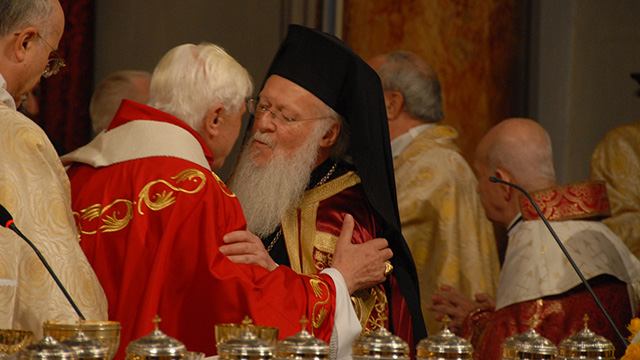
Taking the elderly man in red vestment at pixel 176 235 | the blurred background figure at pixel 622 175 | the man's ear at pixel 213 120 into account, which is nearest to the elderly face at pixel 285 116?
the man's ear at pixel 213 120

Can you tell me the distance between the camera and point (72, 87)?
6.76 m

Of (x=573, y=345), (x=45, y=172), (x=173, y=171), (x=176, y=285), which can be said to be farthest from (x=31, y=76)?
(x=573, y=345)

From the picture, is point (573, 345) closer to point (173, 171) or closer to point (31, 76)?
point (173, 171)

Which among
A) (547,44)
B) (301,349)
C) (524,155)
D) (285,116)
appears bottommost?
(301,349)

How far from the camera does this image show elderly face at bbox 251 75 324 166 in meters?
4.20

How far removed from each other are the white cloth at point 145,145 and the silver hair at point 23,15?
0.62 m

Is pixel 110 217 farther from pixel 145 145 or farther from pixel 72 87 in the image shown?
pixel 72 87

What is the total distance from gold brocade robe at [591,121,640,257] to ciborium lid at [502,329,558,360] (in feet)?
10.9

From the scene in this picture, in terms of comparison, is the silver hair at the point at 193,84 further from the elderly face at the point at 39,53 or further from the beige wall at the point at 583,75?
the beige wall at the point at 583,75

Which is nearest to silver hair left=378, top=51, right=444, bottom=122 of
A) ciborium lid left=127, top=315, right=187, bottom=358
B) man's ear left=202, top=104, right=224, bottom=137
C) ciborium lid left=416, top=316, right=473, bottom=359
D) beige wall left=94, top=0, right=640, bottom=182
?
beige wall left=94, top=0, right=640, bottom=182

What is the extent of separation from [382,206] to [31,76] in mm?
1568

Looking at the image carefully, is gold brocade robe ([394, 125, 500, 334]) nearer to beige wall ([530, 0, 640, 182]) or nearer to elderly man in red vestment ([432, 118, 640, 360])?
elderly man in red vestment ([432, 118, 640, 360])

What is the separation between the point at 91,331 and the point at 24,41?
1.16m

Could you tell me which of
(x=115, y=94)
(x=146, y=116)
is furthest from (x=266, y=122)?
(x=115, y=94)
